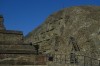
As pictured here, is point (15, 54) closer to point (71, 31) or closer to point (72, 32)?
point (72, 32)

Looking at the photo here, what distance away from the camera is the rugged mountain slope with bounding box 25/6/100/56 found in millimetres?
54222

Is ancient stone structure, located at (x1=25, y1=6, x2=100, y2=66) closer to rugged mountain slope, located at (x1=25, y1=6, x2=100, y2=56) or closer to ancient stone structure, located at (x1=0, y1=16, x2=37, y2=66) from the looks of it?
rugged mountain slope, located at (x1=25, y1=6, x2=100, y2=56)

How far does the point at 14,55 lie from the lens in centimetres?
908

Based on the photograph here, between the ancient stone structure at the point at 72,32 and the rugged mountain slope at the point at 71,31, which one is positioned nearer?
the ancient stone structure at the point at 72,32

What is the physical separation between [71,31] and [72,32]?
0.56 meters

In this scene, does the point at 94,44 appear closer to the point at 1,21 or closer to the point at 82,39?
the point at 82,39

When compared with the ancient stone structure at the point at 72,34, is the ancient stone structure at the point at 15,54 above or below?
below

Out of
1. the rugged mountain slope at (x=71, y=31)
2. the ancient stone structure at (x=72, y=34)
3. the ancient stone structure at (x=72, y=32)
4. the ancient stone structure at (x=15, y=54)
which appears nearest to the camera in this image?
the ancient stone structure at (x=15, y=54)

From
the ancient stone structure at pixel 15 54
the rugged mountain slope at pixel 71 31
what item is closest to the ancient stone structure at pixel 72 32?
the rugged mountain slope at pixel 71 31

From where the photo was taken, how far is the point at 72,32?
6103 centimetres

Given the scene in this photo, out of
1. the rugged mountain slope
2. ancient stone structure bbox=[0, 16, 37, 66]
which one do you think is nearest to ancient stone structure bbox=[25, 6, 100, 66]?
the rugged mountain slope

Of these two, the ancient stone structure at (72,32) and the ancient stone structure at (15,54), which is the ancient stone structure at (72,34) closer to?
the ancient stone structure at (72,32)

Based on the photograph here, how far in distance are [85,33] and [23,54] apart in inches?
1921

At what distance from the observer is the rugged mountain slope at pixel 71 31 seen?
5422cm
